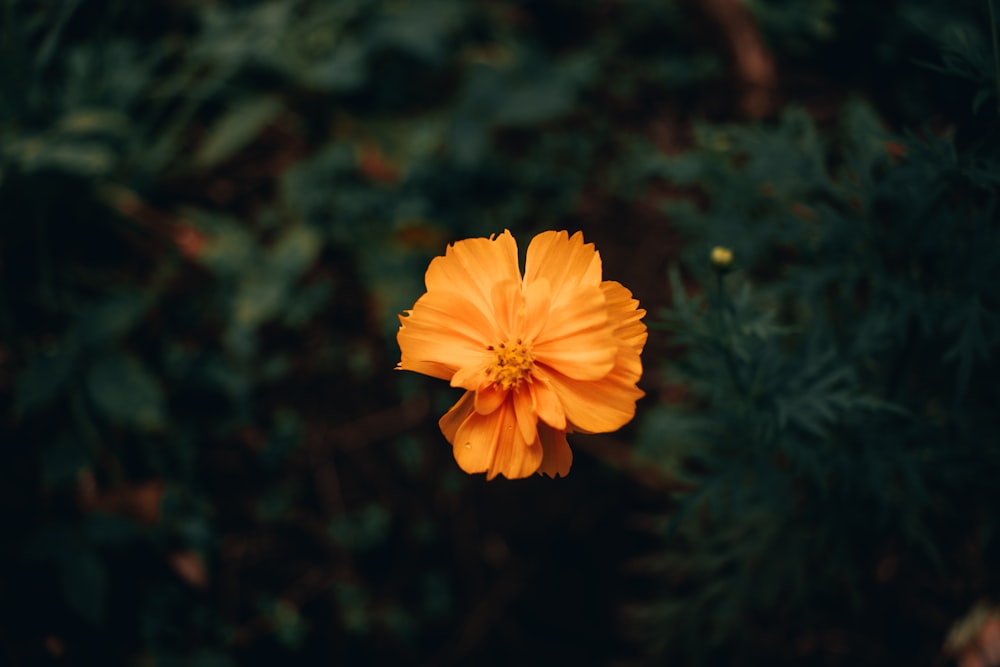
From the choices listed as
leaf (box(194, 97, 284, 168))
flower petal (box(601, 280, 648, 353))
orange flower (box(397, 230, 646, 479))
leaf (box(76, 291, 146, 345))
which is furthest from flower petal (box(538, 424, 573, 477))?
leaf (box(194, 97, 284, 168))

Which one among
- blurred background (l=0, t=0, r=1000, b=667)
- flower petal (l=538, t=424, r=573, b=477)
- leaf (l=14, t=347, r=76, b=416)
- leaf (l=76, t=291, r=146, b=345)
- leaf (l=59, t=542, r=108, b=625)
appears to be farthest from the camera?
leaf (l=76, t=291, r=146, b=345)

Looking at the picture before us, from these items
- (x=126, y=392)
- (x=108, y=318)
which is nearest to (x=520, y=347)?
(x=126, y=392)

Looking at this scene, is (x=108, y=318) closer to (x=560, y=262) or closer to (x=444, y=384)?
(x=444, y=384)

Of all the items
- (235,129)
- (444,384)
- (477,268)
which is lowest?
(477,268)

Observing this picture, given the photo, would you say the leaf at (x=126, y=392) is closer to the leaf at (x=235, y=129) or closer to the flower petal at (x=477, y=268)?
the leaf at (x=235, y=129)

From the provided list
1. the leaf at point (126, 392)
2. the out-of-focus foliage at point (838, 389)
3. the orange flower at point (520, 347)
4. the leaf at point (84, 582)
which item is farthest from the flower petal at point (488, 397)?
the leaf at point (84, 582)

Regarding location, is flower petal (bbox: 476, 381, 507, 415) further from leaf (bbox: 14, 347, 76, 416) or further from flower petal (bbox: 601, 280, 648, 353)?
leaf (bbox: 14, 347, 76, 416)
